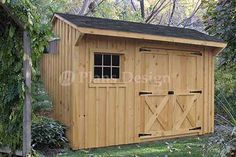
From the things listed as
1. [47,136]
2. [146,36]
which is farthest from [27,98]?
[146,36]

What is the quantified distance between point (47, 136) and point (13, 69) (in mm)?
1846

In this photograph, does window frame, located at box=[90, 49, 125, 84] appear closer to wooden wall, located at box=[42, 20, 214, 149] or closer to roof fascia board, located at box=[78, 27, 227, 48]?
wooden wall, located at box=[42, 20, 214, 149]

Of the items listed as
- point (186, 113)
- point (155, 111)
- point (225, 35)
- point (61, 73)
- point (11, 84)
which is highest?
point (225, 35)

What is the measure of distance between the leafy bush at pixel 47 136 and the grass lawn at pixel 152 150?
37 centimetres

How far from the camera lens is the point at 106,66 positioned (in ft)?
24.0

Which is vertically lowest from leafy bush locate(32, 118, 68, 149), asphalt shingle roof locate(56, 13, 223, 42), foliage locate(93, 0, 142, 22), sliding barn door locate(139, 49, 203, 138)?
leafy bush locate(32, 118, 68, 149)

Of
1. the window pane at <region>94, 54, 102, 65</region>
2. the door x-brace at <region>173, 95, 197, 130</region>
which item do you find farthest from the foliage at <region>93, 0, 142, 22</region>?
the window pane at <region>94, 54, 102, 65</region>

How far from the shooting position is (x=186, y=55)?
8.53 meters

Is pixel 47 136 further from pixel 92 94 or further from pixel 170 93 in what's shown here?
pixel 170 93

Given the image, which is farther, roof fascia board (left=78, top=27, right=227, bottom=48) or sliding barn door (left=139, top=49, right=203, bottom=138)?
sliding barn door (left=139, top=49, right=203, bottom=138)

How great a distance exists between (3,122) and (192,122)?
15.9ft

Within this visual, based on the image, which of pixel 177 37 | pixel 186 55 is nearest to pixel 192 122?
pixel 186 55

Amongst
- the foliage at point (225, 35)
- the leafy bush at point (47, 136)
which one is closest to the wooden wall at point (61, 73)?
the leafy bush at point (47, 136)

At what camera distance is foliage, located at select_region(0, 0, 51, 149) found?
5375 millimetres
